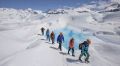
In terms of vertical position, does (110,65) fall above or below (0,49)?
below

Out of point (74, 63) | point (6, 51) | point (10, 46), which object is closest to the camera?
point (74, 63)

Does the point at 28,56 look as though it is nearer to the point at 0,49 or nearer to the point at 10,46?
the point at 0,49

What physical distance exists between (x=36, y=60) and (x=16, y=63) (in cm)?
149

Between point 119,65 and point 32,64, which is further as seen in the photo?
point 119,65

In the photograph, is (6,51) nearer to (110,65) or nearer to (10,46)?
(10,46)

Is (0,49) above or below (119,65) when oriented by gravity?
above

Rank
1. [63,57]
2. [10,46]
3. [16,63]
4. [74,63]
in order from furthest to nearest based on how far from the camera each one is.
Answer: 1. [10,46]
2. [63,57]
3. [74,63]
4. [16,63]

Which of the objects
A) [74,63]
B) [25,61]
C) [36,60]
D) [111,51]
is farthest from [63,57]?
[111,51]

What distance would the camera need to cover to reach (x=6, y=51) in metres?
14.5

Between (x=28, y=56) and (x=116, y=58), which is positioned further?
(x=116, y=58)

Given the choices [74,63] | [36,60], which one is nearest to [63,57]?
[74,63]

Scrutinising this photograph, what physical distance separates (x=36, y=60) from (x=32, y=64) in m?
0.87

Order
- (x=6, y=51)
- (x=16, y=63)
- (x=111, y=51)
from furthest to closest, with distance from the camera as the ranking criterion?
(x=111, y=51), (x=6, y=51), (x=16, y=63)

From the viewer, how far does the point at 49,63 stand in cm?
1116
